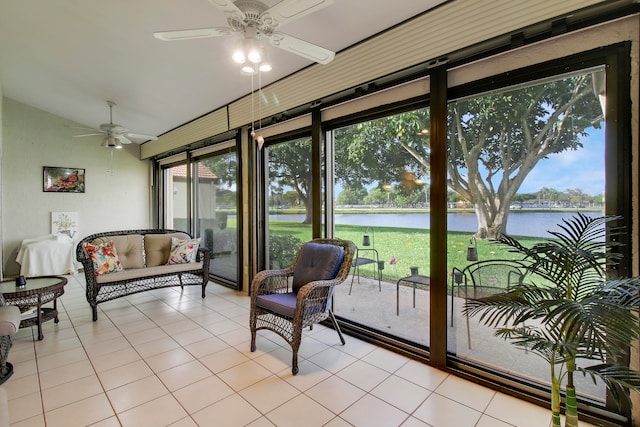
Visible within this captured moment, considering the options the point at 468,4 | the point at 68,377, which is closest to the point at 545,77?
the point at 468,4

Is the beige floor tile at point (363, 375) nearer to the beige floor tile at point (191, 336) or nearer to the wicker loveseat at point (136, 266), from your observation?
the beige floor tile at point (191, 336)

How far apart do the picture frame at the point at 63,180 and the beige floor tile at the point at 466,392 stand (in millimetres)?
7327

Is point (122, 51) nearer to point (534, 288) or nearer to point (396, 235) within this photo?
point (396, 235)

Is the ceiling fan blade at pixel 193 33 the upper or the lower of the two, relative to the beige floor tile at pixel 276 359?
upper

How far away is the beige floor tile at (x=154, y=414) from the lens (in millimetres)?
1787

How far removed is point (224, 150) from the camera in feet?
16.0

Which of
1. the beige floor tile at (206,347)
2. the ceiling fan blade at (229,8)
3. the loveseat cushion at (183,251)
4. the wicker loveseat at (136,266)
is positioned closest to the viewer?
the ceiling fan blade at (229,8)

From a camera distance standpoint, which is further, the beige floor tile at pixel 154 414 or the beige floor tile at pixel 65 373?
the beige floor tile at pixel 65 373

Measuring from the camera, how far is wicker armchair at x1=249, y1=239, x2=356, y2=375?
2389 millimetres

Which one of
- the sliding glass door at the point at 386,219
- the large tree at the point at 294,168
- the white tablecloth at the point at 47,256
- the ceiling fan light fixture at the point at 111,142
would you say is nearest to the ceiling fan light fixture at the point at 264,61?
the sliding glass door at the point at 386,219

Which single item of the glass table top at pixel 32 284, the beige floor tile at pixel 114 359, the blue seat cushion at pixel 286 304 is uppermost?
the glass table top at pixel 32 284

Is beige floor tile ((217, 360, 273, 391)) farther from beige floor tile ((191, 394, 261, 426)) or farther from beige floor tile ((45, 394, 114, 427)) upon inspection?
beige floor tile ((45, 394, 114, 427))

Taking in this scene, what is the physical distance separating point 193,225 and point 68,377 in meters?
3.64

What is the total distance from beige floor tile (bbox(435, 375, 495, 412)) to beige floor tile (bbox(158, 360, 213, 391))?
1796 millimetres
